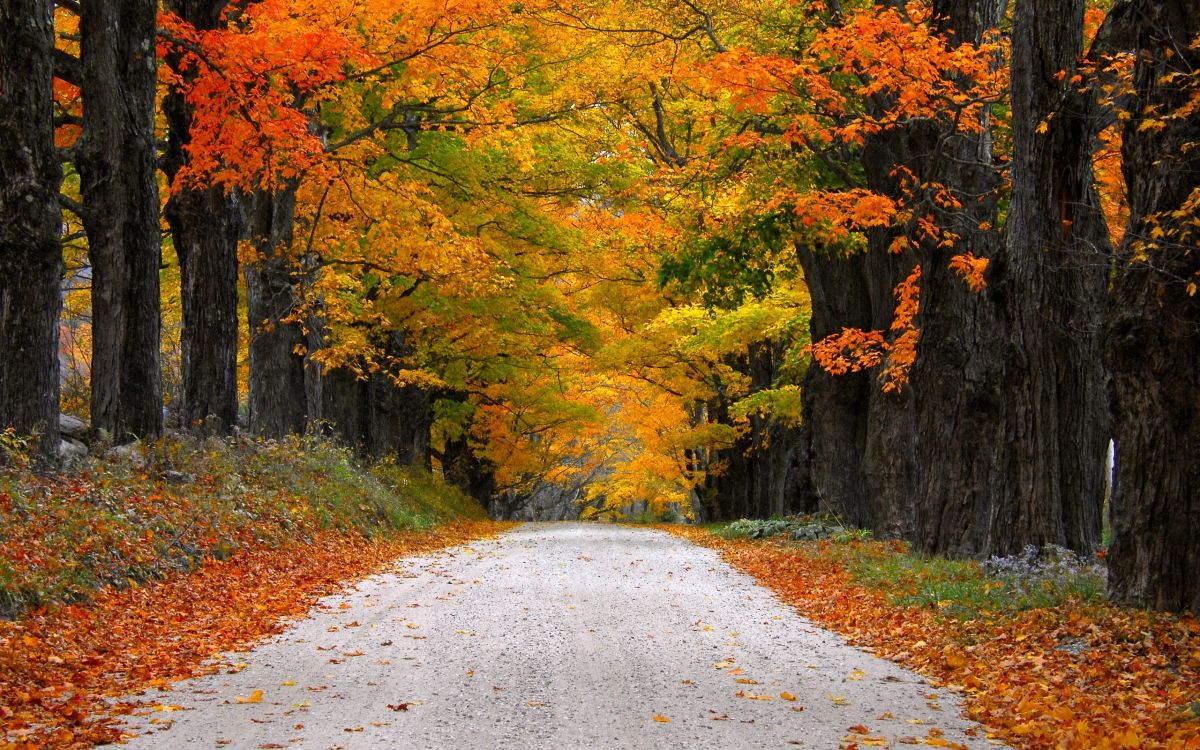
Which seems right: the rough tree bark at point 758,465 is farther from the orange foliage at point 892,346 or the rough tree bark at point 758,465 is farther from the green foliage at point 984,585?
the green foliage at point 984,585

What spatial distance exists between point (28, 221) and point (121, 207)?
284cm

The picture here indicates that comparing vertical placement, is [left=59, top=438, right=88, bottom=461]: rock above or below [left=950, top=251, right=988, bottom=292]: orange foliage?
below

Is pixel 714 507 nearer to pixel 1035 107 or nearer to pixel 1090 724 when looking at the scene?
pixel 1035 107

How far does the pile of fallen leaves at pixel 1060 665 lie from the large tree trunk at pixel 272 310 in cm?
1207

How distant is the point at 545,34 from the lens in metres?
20.1

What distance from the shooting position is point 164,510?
11.7m

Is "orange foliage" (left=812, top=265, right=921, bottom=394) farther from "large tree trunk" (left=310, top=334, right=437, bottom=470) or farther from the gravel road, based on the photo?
"large tree trunk" (left=310, top=334, right=437, bottom=470)

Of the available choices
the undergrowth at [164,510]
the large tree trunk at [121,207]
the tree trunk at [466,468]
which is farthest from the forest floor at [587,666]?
the tree trunk at [466,468]

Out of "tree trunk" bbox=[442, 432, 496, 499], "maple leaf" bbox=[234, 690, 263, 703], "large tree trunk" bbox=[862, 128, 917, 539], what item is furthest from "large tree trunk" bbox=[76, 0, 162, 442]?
"tree trunk" bbox=[442, 432, 496, 499]

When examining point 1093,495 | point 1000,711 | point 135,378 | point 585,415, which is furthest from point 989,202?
point 585,415

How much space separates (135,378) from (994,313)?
1108 centimetres

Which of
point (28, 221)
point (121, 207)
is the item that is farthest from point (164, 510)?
point (121, 207)

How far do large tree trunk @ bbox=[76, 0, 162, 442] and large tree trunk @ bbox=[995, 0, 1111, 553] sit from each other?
10670mm

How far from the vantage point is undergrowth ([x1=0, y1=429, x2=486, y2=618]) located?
8.91 meters
